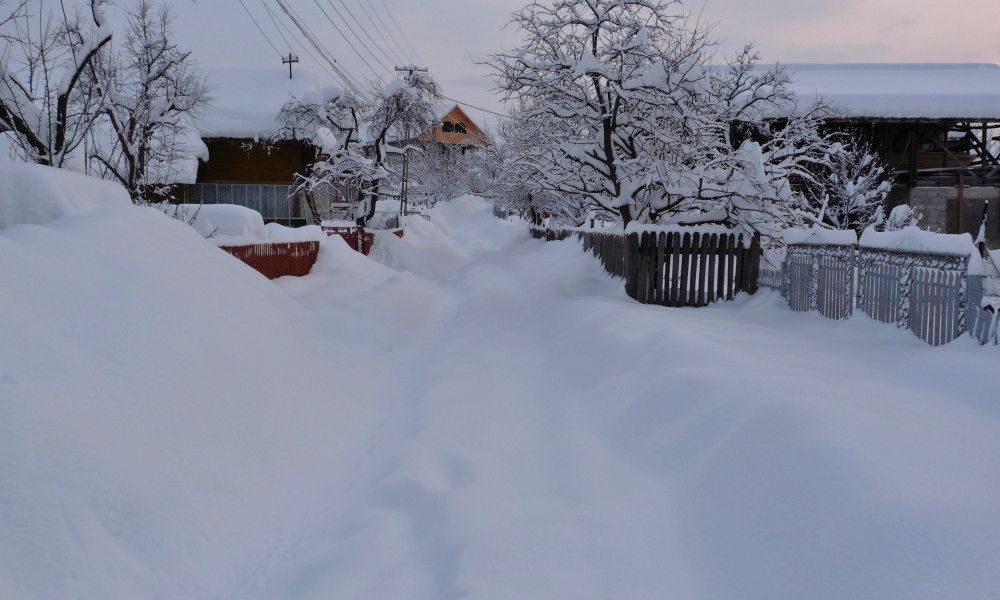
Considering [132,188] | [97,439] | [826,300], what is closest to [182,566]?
[97,439]

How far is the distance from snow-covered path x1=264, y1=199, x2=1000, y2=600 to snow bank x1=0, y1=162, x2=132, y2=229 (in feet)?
9.30

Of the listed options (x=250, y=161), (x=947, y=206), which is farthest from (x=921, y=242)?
(x=250, y=161)

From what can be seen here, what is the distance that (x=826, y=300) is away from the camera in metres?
8.97

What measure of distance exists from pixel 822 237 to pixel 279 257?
30.6ft

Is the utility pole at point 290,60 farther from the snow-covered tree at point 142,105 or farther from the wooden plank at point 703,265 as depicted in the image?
the wooden plank at point 703,265

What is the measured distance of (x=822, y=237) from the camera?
8961 millimetres

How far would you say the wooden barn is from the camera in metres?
22.9

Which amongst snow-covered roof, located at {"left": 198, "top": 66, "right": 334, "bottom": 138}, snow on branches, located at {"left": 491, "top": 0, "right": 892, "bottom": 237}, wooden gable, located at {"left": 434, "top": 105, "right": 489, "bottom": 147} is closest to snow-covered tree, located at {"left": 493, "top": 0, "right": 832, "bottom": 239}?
snow on branches, located at {"left": 491, "top": 0, "right": 892, "bottom": 237}

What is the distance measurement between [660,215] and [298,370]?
8.97 metres

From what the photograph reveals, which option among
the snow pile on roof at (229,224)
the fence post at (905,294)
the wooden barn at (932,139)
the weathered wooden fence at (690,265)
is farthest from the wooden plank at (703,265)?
the wooden barn at (932,139)

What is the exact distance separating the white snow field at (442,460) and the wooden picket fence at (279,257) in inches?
177

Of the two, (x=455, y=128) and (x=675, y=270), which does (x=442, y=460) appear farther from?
(x=455, y=128)

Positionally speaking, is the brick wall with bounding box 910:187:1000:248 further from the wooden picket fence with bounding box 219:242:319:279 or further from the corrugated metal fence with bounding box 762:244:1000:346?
the wooden picket fence with bounding box 219:242:319:279

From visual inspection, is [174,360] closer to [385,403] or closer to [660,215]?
[385,403]
